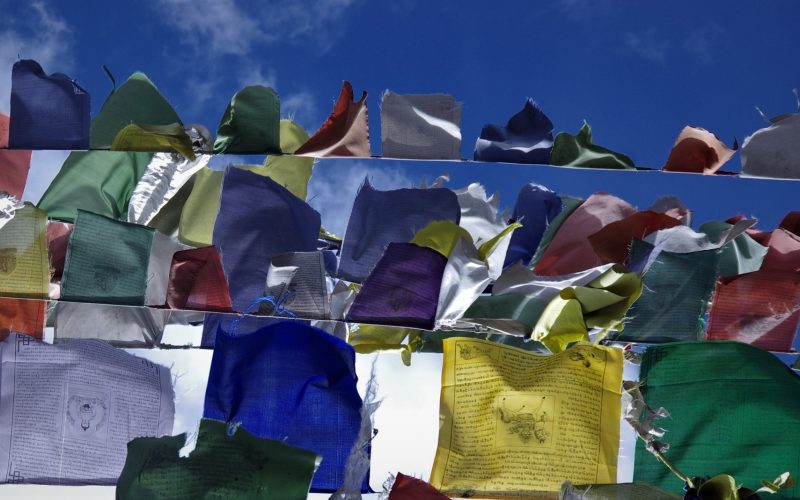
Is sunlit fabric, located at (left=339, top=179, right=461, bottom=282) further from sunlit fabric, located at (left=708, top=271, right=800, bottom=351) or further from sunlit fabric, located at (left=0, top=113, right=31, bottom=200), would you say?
sunlit fabric, located at (left=0, top=113, right=31, bottom=200)

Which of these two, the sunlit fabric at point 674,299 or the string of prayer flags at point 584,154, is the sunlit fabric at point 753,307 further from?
the string of prayer flags at point 584,154

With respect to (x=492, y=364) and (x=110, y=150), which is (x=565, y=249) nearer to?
(x=492, y=364)

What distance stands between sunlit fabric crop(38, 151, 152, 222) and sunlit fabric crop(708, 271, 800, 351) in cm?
248

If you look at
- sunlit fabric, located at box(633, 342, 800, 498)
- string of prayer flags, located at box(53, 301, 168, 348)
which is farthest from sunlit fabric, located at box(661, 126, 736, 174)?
string of prayer flags, located at box(53, 301, 168, 348)

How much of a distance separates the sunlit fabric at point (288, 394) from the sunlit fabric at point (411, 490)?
0.33 m

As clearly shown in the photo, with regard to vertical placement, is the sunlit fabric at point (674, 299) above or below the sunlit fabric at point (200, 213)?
below

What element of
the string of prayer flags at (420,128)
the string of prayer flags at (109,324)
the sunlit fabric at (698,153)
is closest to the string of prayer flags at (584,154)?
the sunlit fabric at (698,153)

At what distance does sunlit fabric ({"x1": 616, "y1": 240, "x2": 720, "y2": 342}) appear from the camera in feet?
11.9

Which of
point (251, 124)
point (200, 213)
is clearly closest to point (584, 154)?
point (251, 124)

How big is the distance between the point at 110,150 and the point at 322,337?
125 centimetres

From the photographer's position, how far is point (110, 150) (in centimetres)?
413

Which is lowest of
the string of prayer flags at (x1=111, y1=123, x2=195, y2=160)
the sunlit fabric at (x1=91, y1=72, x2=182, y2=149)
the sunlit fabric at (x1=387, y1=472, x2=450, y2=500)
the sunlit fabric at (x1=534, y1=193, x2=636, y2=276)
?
the sunlit fabric at (x1=387, y1=472, x2=450, y2=500)

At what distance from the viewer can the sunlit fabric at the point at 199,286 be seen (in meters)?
3.64

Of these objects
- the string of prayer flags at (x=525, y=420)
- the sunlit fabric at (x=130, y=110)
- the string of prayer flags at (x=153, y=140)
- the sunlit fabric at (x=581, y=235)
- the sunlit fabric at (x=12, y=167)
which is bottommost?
the string of prayer flags at (x=525, y=420)
